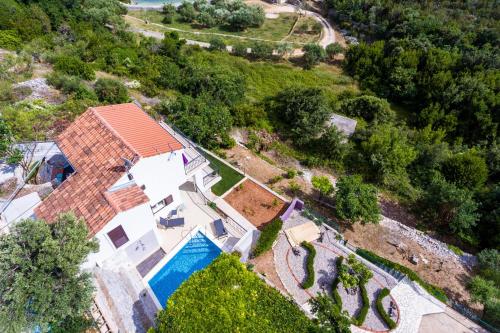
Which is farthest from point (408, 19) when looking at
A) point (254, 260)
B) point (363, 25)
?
→ point (254, 260)

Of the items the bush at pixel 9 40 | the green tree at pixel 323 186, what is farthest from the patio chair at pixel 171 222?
the bush at pixel 9 40

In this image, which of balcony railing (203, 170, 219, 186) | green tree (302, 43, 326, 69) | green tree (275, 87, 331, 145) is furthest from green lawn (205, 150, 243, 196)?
green tree (302, 43, 326, 69)

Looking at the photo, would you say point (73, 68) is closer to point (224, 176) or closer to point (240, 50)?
point (224, 176)

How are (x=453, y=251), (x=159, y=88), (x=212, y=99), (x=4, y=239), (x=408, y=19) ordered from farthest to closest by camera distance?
1. (x=408, y=19)
2. (x=159, y=88)
3. (x=212, y=99)
4. (x=453, y=251)
5. (x=4, y=239)

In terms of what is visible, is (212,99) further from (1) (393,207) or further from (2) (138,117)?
(1) (393,207)

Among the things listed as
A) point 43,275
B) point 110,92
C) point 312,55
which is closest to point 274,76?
point 312,55
